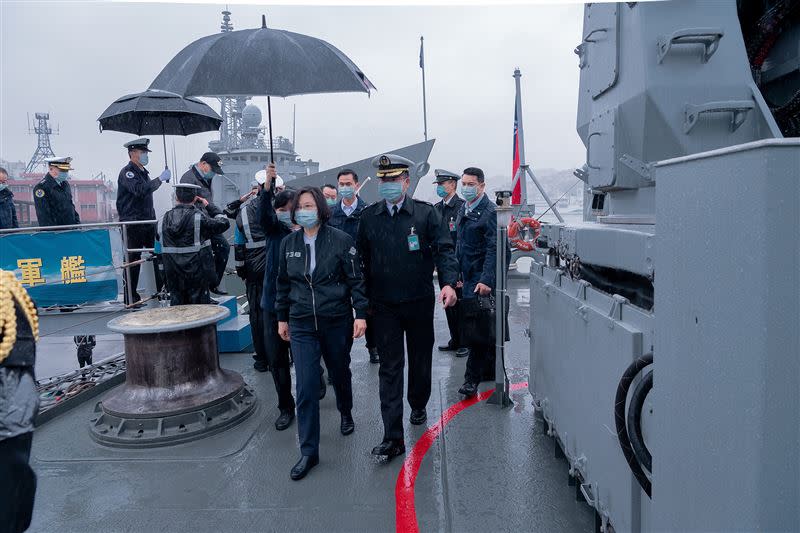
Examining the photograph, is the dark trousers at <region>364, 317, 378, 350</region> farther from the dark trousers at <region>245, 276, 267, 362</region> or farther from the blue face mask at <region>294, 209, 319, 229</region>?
the blue face mask at <region>294, 209, 319, 229</region>

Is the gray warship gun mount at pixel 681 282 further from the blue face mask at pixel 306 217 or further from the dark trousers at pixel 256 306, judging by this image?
the dark trousers at pixel 256 306

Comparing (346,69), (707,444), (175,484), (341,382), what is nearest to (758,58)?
(346,69)

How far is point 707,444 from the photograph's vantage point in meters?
1.25

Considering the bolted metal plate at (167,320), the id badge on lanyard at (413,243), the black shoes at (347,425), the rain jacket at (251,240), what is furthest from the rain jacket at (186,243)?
the id badge on lanyard at (413,243)

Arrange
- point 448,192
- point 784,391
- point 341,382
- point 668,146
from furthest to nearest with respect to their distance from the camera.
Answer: point 448,192 < point 341,382 < point 668,146 < point 784,391

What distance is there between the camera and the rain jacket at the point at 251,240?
201 inches

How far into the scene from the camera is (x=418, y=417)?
418 centimetres

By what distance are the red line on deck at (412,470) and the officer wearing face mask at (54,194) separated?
19.5ft

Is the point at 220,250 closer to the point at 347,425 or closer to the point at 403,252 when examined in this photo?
the point at 347,425

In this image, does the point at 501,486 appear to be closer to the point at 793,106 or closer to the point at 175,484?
the point at 175,484

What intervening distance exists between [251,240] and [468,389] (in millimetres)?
2422

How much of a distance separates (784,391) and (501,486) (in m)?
2.36

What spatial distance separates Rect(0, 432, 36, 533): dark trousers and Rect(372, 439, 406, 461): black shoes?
1972mm

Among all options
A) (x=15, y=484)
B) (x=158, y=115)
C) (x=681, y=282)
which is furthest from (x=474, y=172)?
(x=158, y=115)
